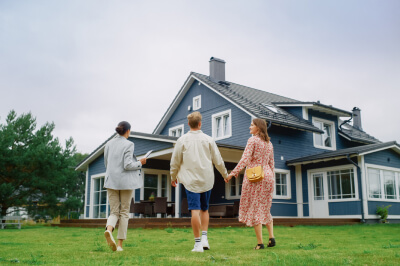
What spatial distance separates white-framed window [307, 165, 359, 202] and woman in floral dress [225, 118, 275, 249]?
11.1 metres

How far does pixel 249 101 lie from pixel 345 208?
19.0ft

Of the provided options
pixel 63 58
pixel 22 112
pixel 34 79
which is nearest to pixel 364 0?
pixel 63 58

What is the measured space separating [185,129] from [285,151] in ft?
17.4

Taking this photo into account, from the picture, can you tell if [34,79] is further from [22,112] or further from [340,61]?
[340,61]

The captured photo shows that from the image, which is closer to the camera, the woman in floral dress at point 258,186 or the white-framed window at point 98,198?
the woman in floral dress at point 258,186

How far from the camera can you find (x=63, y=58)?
18922 mm

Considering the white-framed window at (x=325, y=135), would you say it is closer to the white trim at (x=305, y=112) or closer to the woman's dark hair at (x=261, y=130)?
the white trim at (x=305, y=112)

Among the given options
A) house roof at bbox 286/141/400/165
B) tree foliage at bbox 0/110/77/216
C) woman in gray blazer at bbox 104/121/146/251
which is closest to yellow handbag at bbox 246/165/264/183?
woman in gray blazer at bbox 104/121/146/251

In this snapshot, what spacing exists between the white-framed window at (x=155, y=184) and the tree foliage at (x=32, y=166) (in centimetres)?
587

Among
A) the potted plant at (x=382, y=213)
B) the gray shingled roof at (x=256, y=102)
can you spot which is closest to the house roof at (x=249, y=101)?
the gray shingled roof at (x=256, y=102)

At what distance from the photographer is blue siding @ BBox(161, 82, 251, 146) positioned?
1677cm

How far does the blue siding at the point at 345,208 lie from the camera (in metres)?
15.1

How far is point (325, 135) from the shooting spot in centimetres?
1914

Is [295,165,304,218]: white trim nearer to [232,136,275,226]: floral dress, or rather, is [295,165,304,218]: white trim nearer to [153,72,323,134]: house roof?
[153,72,323,134]: house roof
